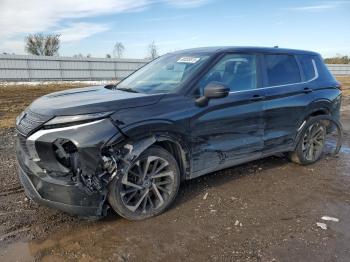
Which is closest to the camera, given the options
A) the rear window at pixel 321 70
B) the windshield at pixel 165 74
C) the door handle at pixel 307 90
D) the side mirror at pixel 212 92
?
the side mirror at pixel 212 92

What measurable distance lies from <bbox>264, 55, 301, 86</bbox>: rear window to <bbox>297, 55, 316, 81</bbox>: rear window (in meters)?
0.17

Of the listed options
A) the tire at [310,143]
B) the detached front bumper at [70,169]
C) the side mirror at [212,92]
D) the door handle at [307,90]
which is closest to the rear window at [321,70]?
the door handle at [307,90]

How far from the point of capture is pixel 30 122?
3.54 meters

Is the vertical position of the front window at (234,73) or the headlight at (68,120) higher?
the front window at (234,73)

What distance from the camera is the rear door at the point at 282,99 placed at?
5.00 m

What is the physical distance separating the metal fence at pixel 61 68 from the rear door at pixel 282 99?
2584 centimetres

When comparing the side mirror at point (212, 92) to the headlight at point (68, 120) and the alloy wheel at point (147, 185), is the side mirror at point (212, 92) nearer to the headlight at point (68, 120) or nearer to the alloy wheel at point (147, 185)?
the alloy wheel at point (147, 185)

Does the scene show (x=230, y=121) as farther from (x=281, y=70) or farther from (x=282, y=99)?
(x=281, y=70)

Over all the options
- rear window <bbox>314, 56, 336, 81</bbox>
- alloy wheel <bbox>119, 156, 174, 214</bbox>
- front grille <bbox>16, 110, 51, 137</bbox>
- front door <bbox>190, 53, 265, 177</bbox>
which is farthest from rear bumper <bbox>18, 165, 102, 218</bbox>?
rear window <bbox>314, 56, 336, 81</bbox>

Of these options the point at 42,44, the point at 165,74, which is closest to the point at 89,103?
the point at 165,74

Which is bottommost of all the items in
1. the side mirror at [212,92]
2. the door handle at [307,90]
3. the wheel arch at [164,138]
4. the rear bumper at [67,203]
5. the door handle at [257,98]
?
the rear bumper at [67,203]

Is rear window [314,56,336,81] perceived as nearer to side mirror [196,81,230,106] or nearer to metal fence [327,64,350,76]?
side mirror [196,81,230,106]

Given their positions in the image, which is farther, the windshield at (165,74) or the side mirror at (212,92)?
the windshield at (165,74)

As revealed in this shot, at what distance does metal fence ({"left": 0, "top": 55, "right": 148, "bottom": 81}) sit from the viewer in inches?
1062
